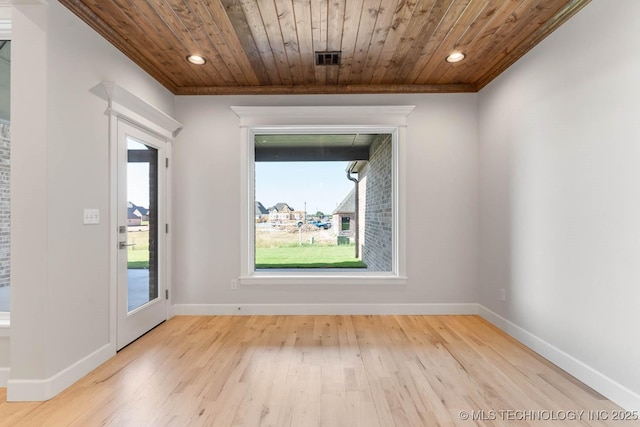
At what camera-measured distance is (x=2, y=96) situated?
7.72ft

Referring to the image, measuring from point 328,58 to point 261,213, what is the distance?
1.94 m

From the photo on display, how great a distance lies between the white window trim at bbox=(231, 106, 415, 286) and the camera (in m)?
3.77

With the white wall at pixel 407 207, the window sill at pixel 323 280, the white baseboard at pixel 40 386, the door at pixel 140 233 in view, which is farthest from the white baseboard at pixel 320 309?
the white baseboard at pixel 40 386

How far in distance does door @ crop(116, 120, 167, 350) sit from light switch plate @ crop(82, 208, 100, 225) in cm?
25

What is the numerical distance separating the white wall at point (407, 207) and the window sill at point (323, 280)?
7 cm

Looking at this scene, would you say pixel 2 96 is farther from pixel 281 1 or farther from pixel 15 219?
pixel 281 1

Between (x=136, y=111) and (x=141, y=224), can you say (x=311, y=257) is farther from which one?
(x=136, y=111)

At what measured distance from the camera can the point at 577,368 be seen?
231 cm

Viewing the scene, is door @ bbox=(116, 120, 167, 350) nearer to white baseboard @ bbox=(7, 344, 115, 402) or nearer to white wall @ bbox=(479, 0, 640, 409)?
white baseboard @ bbox=(7, 344, 115, 402)

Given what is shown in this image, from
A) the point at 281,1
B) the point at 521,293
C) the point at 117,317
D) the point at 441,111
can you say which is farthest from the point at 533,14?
the point at 117,317

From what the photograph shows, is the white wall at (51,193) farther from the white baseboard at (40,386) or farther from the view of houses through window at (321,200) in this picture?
the view of houses through window at (321,200)

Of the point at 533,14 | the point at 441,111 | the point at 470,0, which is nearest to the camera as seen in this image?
the point at 470,0

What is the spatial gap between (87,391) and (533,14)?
4.13 metres

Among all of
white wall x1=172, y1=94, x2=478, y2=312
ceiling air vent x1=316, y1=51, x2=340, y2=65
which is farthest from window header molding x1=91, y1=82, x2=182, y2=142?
ceiling air vent x1=316, y1=51, x2=340, y2=65
